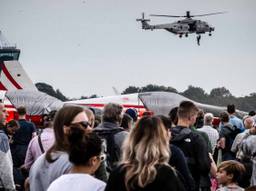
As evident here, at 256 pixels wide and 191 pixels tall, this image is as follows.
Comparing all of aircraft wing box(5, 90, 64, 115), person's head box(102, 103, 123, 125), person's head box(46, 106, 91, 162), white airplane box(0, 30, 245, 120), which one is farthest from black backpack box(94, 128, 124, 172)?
aircraft wing box(5, 90, 64, 115)

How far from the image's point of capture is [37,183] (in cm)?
703

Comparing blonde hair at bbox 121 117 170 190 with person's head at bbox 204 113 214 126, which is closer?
blonde hair at bbox 121 117 170 190

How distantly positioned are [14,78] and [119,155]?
43.7 m

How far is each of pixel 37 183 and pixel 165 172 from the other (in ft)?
5.54

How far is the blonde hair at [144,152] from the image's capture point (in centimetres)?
571

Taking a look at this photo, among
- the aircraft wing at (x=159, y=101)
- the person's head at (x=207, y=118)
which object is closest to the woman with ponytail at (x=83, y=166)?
the person's head at (x=207, y=118)

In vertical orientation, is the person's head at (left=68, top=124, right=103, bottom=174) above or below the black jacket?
above

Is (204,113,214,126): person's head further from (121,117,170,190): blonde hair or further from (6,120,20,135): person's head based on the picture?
(121,117,170,190): blonde hair

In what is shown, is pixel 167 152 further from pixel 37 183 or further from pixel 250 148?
pixel 250 148

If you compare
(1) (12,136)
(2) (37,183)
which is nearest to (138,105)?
(1) (12,136)

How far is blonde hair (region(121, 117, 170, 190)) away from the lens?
18.7ft

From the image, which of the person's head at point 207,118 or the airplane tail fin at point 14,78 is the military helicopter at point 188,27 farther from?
the person's head at point 207,118

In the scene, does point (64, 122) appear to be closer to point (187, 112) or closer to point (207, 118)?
point (187, 112)

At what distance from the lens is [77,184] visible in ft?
18.5
